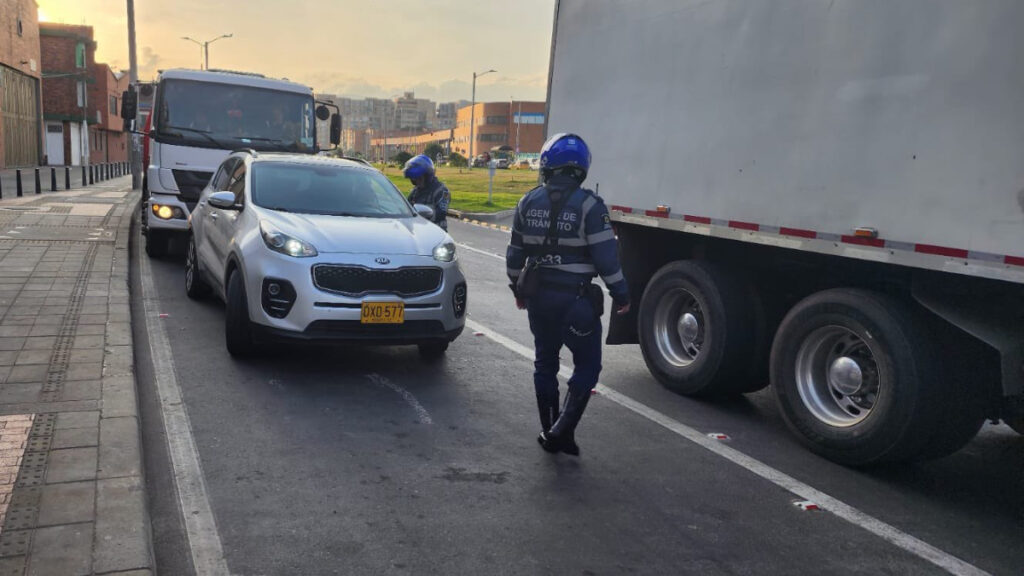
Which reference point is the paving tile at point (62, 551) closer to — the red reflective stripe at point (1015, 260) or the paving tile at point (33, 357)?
the paving tile at point (33, 357)

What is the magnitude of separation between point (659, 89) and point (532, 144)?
141176mm

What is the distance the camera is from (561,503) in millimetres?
4449

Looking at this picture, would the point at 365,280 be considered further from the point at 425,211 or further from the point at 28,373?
the point at 28,373

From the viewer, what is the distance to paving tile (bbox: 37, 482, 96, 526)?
12.0ft

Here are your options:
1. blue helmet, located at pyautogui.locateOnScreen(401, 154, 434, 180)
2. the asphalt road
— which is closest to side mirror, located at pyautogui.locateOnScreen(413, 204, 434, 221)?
blue helmet, located at pyautogui.locateOnScreen(401, 154, 434, 180)

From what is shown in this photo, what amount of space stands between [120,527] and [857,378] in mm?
3973

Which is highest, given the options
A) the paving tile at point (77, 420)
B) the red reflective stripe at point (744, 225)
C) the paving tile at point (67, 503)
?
the red reflective stripe at point (744, 225)

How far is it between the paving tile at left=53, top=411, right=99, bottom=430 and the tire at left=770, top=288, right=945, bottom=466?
4.15 m

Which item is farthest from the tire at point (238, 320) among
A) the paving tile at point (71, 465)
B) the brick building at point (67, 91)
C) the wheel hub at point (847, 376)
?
the brick building at point (67, 91)

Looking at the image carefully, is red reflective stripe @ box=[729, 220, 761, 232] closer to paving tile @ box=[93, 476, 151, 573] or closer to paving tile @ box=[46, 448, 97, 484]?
paving tile @ box=[93, 476, 151, 573]

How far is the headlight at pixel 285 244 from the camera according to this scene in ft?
21.7

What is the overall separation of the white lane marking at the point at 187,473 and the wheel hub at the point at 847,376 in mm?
3566

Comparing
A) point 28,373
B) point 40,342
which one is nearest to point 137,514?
point 28,373

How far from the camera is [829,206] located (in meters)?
5.11
